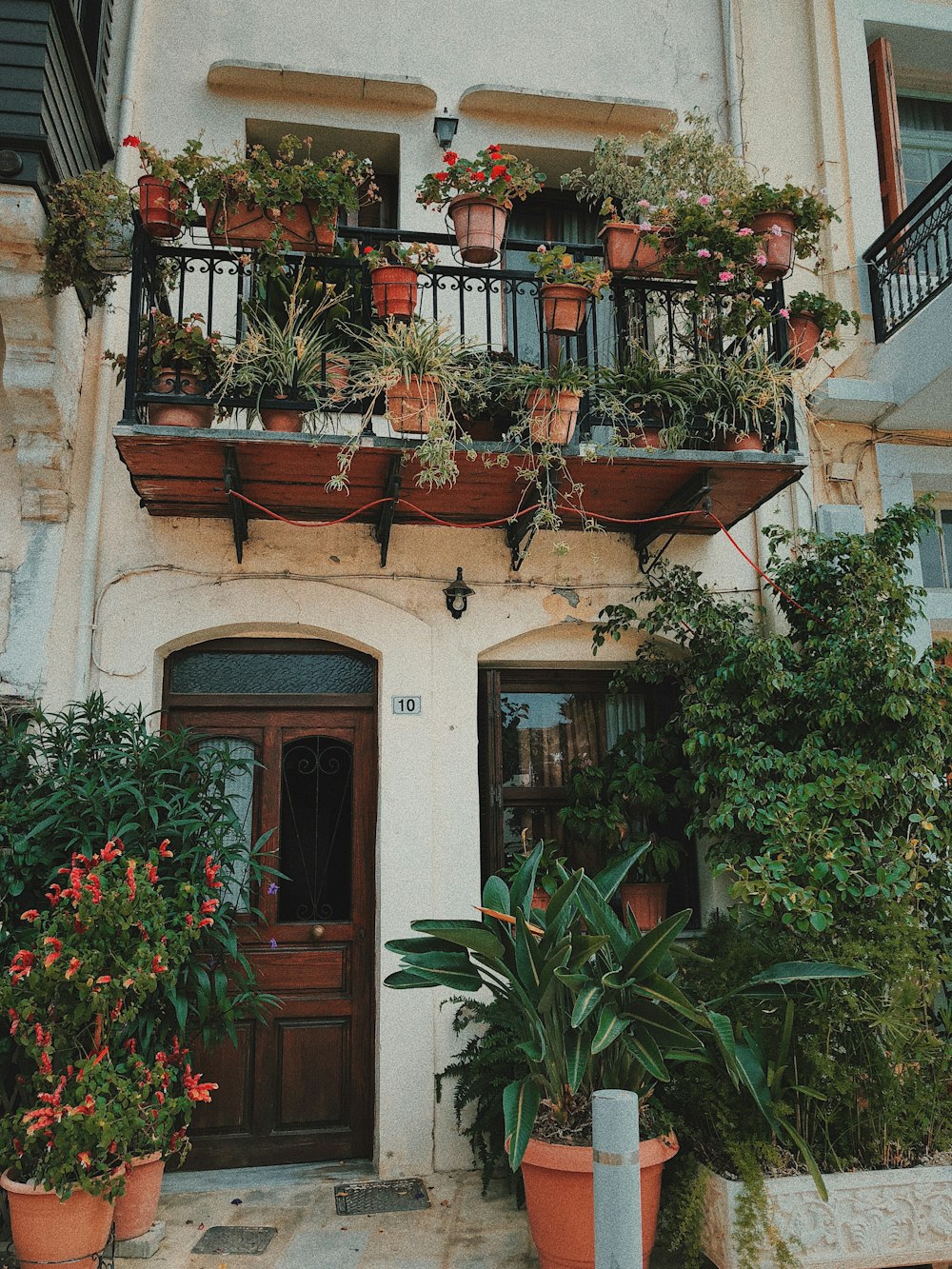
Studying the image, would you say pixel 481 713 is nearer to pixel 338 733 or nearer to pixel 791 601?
pixel 338 733

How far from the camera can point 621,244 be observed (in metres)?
5.39

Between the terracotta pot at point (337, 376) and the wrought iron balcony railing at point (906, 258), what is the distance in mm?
3420

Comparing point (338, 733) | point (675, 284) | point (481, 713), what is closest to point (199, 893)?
point (338, 733)

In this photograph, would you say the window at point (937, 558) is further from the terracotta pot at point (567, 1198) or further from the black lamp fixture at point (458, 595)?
the terracotta pot at point (567, 1198)

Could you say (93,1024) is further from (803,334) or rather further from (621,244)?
(803,334)

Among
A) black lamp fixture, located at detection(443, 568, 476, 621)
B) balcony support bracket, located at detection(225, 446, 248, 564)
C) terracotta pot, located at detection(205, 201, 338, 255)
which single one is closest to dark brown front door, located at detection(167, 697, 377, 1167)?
black lamp fixture, located at detection(443, 568, 476, 621)

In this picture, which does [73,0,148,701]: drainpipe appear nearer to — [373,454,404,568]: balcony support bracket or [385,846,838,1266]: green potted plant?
[373,454,404,568]: balcony support bracket

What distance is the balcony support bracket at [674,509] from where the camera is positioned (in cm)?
516

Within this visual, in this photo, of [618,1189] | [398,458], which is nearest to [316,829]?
[398,458]

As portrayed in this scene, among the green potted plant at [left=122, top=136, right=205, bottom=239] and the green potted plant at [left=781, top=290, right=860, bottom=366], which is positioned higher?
the green potted plant at [left=122, top=136, right=205, bottom=239]

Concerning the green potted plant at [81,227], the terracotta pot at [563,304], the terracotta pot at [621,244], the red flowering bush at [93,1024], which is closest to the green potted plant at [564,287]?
the terracotta pot at [563,304]

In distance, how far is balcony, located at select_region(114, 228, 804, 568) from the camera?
15.8 feet

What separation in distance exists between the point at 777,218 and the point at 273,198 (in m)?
2.61

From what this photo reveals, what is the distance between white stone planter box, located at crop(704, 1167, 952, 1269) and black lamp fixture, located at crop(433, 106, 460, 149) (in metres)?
5.76
